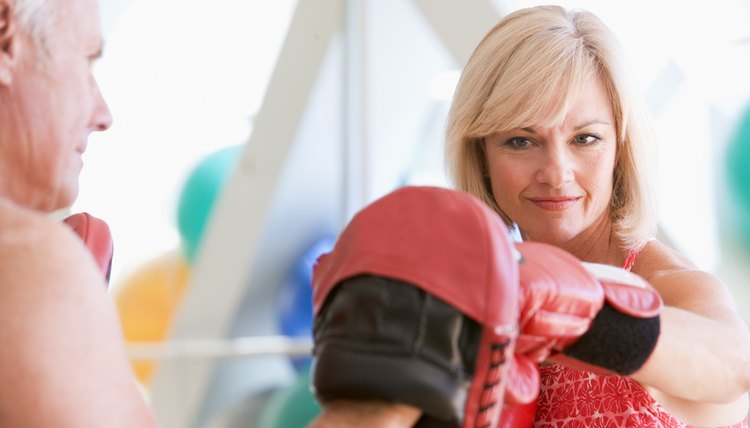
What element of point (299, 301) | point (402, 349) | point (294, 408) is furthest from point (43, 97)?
point (299, 301)

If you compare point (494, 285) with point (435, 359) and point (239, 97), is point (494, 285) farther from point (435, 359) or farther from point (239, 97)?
point (239, 97)

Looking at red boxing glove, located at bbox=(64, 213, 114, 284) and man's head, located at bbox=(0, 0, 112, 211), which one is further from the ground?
man's head, located at bbox=(0, 0, 112, 211)

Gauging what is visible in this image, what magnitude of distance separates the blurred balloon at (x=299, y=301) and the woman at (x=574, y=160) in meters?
A: 1.97

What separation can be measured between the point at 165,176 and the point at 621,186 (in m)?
4.22

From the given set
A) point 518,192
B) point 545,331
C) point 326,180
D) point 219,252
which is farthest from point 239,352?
point 545,331

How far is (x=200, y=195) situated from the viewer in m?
3.63

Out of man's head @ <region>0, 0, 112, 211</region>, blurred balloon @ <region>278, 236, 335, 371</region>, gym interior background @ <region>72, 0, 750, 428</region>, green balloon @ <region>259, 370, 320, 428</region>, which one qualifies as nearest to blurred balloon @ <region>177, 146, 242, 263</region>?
gym interior background @ <region>72, 0, 750, 428</region>

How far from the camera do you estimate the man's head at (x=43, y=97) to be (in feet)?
3.33

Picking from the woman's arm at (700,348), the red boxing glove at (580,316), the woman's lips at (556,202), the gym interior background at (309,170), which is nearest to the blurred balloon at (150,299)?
the gym interior background at (309,170)

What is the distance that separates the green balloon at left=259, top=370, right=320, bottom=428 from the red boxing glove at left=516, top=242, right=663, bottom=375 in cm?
214

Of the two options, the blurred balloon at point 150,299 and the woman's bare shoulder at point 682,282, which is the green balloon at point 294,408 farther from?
the woman's bare shoulder at point 682,282

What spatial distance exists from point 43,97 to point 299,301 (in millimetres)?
2431

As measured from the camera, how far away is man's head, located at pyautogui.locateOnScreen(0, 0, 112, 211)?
39.9 inches

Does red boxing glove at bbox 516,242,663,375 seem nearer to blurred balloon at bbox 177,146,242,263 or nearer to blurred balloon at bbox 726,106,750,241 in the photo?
blurred balloon at bbox 726,106,750,241
